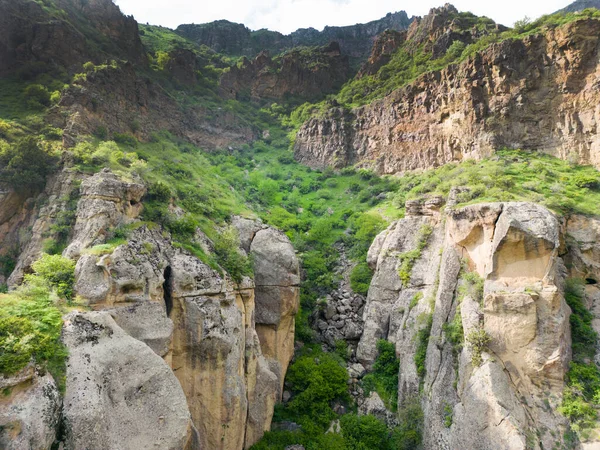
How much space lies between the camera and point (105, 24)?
172 ft

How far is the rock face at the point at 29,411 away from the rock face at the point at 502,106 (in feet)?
133

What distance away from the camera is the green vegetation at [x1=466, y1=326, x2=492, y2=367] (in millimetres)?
18905

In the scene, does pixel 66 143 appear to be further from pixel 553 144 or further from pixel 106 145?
pixel 553 144

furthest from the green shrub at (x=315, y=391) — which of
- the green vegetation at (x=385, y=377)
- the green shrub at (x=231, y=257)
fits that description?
the green shrub at (x=231, y=257)

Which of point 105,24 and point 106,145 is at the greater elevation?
point 105,24

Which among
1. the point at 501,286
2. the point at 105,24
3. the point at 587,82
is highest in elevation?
the point at 105,24

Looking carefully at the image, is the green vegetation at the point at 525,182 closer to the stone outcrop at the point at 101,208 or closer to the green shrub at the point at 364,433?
the green shrub at the point at 364,433

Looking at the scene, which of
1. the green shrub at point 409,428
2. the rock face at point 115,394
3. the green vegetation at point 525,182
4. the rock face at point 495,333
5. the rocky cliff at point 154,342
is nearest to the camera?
the rock face at point 115,394

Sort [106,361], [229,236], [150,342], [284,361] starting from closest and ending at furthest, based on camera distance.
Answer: [106,361] < [150,342] < [229,236] < [284,361]

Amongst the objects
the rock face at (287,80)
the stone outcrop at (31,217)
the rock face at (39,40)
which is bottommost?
the stone outcrop at (31,217)

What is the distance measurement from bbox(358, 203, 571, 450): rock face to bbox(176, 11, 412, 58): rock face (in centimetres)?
9039

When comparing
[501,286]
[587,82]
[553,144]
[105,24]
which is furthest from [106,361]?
[105,24]

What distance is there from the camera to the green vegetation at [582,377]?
662 inches

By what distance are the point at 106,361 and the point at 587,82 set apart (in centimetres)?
4474
